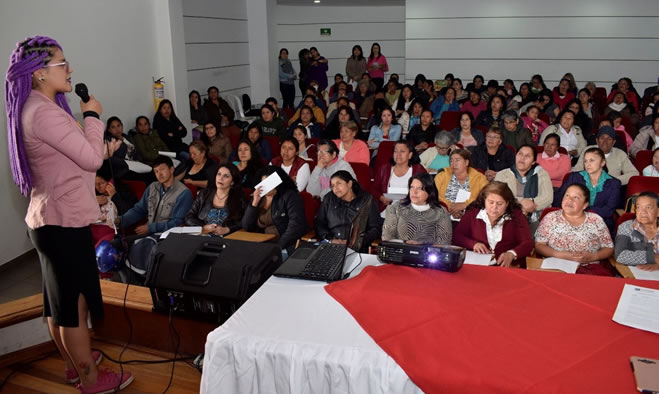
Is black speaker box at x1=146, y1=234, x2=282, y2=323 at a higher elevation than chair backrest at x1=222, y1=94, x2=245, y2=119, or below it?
below

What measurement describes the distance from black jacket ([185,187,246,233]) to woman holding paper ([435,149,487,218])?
5.37 ft

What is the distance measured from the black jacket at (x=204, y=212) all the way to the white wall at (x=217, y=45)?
205 inches

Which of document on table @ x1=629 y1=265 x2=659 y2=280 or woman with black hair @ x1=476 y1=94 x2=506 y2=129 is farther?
woman with black hair @ x1=476 y1=94 x2=506 y2=129

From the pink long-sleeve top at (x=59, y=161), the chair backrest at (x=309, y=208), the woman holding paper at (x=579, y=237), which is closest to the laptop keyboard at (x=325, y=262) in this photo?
the pink long-sleeve top at (x=59, y=161)

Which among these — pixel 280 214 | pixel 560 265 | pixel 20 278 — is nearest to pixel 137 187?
pixel 20 278

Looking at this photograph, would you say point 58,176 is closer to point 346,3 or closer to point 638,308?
point 638,308

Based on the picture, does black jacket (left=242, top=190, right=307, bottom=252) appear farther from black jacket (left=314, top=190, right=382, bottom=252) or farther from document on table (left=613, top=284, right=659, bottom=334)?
document on table (left=613, top=284, right=659, bottom=334)

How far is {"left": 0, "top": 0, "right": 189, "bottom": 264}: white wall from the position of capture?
4.84 m

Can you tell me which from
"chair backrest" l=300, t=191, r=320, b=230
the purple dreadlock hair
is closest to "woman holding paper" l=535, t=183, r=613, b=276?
"chair backrest" l=300, t=191, r=320, b=230

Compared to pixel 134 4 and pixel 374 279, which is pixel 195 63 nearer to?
pixel 134 4

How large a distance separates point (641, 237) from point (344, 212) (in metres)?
1.86

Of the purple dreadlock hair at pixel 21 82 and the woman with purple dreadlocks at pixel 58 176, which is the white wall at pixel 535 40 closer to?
the woman with purple dreadlocks at pixel 58 176

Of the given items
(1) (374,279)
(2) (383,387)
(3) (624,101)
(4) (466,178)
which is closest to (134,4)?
(4) (466,178)

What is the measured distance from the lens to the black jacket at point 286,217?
13.1 ft
